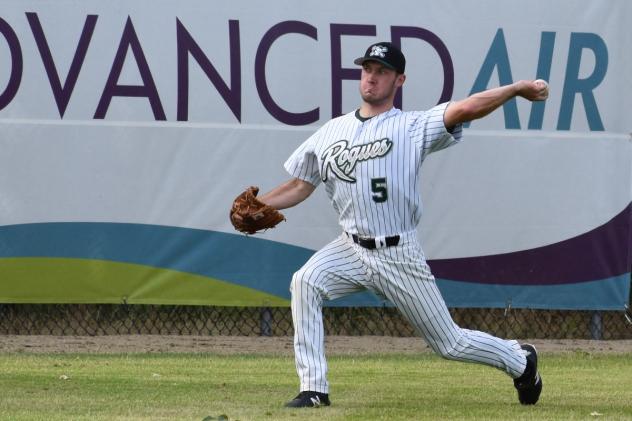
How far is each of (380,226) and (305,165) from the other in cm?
54

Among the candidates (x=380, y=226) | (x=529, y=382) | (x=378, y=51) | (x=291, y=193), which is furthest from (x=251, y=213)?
(x=529, y=382)

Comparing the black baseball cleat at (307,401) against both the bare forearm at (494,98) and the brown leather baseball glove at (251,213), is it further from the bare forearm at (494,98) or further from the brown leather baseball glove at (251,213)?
the bare forearm at (494,98)

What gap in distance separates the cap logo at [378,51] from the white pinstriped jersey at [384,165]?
280 mm

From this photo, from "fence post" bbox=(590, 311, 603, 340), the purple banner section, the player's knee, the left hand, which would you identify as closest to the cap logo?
the left hand

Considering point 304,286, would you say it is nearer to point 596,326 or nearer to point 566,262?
point 566,262

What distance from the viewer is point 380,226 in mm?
6133

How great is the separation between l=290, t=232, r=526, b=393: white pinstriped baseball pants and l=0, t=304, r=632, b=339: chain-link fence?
409 centimetres

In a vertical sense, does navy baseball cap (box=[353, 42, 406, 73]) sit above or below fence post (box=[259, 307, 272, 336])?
above

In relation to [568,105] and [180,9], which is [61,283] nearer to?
[180,9]

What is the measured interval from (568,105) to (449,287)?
1.72m

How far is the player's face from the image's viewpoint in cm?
615

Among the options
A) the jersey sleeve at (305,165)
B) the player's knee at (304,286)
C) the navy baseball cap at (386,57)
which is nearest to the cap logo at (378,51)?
the navy baseball cap at (386,57)

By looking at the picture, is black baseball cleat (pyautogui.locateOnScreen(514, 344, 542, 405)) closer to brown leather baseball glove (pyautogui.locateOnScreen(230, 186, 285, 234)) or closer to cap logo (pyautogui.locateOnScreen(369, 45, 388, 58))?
brown leather baseball glove (pyautogui.locateOnScreen(230, 186, 285, 234))

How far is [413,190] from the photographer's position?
6.16 meters
